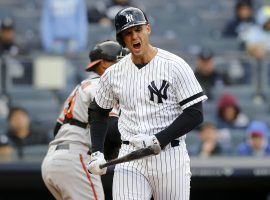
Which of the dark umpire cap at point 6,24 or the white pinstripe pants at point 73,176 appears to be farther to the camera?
the dark umpire cap at point 6,24

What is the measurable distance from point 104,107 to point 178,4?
7.68 metres

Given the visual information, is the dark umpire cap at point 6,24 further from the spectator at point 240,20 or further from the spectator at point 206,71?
the spectator at point 240,20

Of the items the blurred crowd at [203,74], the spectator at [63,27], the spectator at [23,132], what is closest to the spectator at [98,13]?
the blurred crowd at [203,74]

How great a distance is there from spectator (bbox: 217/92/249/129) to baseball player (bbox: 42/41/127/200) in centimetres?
388

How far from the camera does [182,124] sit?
183 inches

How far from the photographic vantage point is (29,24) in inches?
456

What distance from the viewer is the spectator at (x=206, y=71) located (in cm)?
970

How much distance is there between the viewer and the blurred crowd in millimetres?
8859

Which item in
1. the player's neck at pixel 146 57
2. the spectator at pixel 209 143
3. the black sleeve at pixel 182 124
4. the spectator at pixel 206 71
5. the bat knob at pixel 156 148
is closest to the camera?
the bat knob at pixel 156 148

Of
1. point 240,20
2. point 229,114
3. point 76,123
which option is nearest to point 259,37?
point 240,20

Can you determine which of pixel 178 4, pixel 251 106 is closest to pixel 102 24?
pixel 178 4

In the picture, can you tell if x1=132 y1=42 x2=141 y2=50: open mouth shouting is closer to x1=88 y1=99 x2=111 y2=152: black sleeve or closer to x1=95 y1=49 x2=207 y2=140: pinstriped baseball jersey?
x1=95 y1=49 x2=207 y2=140: pinstriped baseball jersey

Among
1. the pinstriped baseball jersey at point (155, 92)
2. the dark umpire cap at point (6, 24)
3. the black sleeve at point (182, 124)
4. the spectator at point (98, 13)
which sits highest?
the spectator at point (98, 13)

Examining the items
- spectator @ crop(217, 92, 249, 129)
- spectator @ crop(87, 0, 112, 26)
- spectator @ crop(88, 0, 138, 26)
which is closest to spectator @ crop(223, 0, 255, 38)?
spectator @ crop(88, 0, 138, 26)
